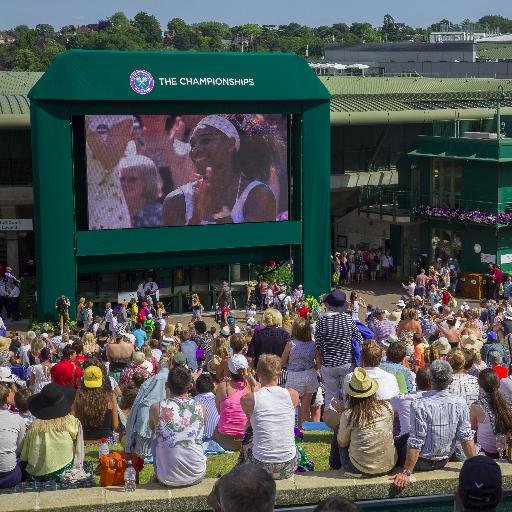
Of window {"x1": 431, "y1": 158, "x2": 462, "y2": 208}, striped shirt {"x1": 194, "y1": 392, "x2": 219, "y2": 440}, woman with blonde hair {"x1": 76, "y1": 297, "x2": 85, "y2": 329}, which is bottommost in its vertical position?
woman with blonde hair {"x1": 76, "y1": 297, "x2": 85, "y2": 329}

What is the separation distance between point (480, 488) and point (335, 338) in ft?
20.6

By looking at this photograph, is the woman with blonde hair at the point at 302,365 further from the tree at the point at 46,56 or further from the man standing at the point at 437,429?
the tree at the point at 46,56

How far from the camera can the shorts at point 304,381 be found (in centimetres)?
1300

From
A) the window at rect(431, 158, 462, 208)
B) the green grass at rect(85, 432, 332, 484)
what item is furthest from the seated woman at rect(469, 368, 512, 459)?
the window at rect(431, 158, 462, 208)

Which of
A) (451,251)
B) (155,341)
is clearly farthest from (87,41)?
(155,341)

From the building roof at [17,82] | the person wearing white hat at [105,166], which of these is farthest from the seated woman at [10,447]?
the building roof at [17,82]

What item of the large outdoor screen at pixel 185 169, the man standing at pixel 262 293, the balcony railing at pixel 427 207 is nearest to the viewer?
the large outdoor screen at pixel 185 169

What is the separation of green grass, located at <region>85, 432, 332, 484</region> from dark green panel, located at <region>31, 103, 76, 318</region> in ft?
58.7

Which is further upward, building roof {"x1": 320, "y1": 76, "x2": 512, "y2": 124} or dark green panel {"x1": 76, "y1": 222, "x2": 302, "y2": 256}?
building roof {"x1": 320, "y1": 76, "x2": 512, "y2": 124}

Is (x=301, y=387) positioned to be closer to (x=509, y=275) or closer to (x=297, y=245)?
(x=297, y=245)

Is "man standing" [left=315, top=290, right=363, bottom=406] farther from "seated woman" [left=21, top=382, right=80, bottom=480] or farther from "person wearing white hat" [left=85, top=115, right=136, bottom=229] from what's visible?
"person wearing white hat" [left=85, top=115, right=136, bottom=229]

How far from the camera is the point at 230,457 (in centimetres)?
1059

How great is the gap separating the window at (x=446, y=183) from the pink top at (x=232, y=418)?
2655 centimetres

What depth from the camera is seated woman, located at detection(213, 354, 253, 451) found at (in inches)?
444
